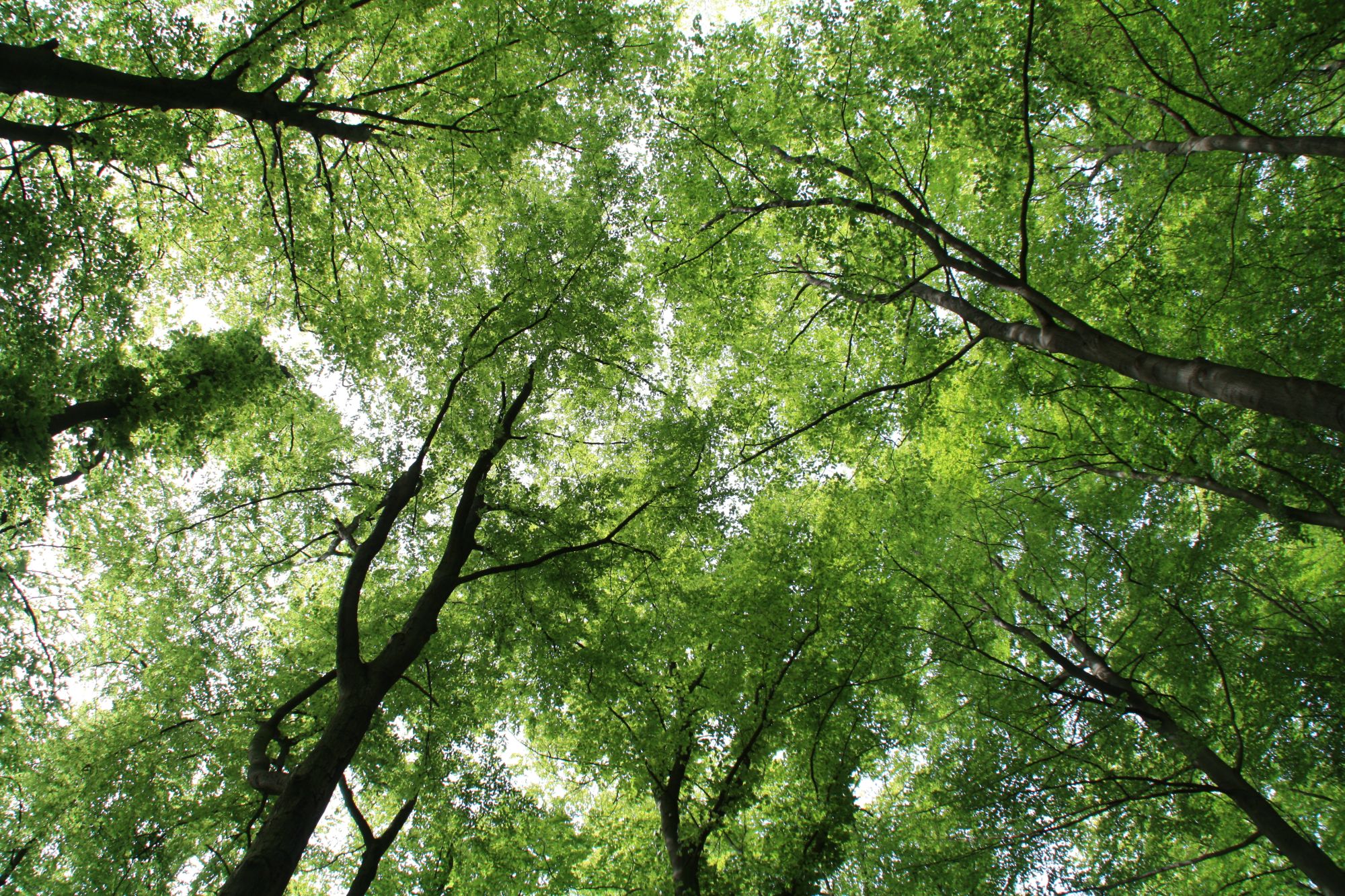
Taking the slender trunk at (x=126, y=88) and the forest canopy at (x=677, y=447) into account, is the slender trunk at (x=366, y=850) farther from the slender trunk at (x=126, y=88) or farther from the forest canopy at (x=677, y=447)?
the slender trunk at (x=126, y=88)

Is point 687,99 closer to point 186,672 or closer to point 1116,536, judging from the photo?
point 1116,536

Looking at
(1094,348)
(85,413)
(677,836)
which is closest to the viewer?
(1094,348)

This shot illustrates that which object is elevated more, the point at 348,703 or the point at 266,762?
the point at 348,703

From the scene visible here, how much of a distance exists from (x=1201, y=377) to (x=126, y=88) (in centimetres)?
789

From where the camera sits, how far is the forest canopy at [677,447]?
6.05 metres

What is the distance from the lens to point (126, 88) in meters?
4.31

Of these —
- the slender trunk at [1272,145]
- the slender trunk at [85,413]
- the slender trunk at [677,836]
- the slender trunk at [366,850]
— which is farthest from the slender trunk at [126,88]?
the slender trunk at [677,836]

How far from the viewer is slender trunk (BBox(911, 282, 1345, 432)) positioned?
10.9ft

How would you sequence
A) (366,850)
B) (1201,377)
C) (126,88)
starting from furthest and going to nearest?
(366,850) → (126,88) → (1201,377)

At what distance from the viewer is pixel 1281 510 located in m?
5.98

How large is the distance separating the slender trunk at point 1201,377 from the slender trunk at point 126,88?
6.51m

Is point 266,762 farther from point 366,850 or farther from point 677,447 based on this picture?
point 677,447

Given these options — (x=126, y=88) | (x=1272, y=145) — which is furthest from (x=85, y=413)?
(x=1272, y=145)

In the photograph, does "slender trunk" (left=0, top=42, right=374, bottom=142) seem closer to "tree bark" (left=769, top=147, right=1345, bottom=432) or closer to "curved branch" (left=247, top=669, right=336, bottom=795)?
"tree bark" (left=769, top=147, right=1345, bottom=432)
